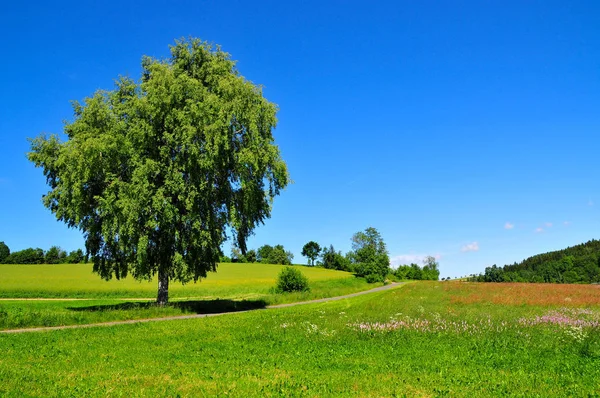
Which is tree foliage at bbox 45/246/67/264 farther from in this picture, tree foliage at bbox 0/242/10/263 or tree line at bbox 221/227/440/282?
tree line at bbox 221/227/440/282

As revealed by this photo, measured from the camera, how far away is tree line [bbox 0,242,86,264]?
133500 mm

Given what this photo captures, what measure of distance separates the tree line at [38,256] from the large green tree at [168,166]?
112594 mm

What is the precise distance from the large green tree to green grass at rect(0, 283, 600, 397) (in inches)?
422

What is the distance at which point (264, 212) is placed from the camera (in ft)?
109

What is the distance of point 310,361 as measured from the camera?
12.3 m

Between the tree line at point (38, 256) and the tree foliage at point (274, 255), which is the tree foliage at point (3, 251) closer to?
the tree line at point (38, 256)

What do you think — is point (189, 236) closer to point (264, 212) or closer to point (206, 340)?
point (264, 212)

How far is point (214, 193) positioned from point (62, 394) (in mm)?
21633

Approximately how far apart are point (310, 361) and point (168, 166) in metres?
21.1

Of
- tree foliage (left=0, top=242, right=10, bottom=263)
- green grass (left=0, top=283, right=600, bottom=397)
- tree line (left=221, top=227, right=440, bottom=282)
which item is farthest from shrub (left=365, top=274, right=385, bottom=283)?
tree foliage (left=0, top=242, right=10, bottom=263)

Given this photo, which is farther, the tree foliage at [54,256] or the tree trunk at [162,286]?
the tree foliage at [54,256]

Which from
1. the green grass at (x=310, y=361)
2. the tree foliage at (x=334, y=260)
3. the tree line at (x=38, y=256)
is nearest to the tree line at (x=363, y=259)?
the tree foliage at (x=334, y=260)

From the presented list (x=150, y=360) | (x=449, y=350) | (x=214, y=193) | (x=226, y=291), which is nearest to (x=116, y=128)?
(x=214, y=193)

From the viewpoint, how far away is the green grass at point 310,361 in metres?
9.47
